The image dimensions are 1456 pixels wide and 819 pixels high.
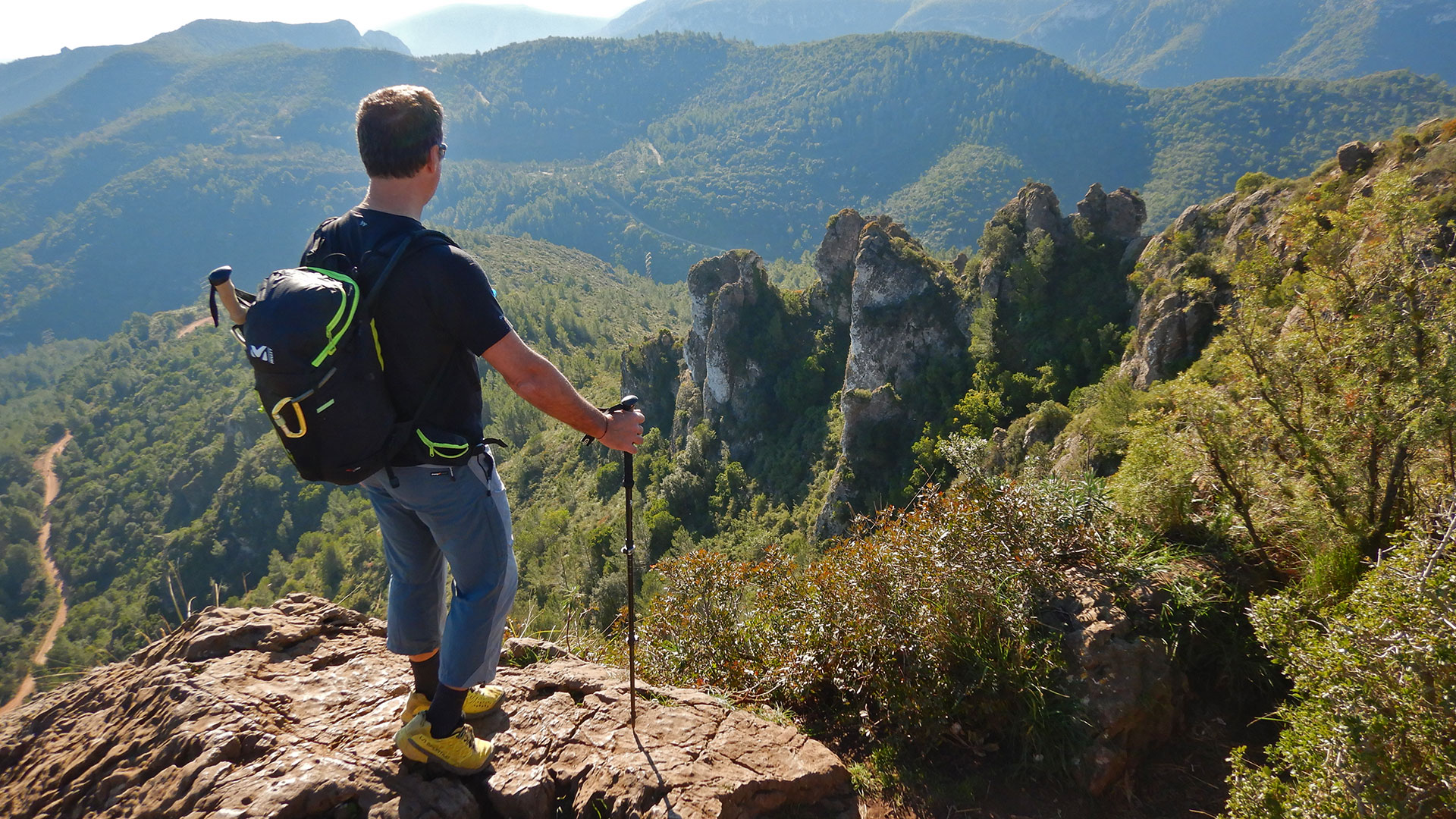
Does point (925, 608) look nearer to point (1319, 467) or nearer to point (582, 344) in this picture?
point (1319, 467)

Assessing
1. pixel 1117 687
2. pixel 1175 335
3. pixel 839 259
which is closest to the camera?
pixel 1117 687

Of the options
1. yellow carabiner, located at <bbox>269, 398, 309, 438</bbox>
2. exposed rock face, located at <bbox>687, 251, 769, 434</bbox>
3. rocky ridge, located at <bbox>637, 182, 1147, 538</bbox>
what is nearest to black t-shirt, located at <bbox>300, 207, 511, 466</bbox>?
yellow carabiner, located at <bbox>269, 398, 309, 438</bbox>

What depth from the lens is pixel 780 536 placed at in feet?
104

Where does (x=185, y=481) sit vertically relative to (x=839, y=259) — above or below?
below

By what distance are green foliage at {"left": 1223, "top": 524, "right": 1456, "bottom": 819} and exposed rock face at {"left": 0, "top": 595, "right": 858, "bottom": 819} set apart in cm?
196

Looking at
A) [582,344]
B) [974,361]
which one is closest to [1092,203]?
[974,361]

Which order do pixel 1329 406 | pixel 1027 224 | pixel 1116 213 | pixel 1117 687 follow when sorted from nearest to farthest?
pixel 1117 687, pixel 1329 406, pixel 1116 213, pixel 1027 224

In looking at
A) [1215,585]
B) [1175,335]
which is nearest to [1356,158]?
[1175,335]

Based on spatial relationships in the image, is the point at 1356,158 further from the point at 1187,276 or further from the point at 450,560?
the point at 450,560

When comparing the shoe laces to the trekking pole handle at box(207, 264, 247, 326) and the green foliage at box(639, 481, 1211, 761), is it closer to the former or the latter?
the green foliage at box(639, 481, 1211, 761)

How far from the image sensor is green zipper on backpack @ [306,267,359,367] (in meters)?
2.54

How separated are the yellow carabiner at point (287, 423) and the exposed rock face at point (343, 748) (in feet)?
5.96

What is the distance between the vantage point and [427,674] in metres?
3.58

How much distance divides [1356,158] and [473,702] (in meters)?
26.6
